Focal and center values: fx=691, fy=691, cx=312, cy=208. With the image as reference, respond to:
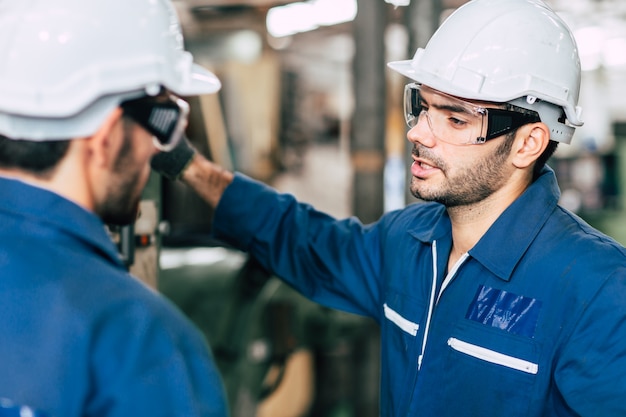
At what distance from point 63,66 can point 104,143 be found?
123mm

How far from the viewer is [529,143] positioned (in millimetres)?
1697

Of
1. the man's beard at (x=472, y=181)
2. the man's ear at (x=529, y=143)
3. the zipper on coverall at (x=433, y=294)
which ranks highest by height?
the man's ear at (x=529, y=143)

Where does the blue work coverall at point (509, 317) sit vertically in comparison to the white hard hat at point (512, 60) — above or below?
below

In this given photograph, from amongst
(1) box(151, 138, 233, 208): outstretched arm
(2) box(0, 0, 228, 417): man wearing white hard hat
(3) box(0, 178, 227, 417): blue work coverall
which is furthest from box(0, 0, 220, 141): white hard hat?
(1) box(151, 138, 233, 208): outstretched arm

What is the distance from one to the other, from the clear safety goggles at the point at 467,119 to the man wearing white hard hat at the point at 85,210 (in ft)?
2.51

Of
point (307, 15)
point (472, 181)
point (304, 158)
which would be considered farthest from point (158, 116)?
point (304, 158)

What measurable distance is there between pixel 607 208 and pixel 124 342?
26.3 feet

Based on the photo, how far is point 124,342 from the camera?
889mm

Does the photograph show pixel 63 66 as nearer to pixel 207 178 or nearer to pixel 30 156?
pixel 30 156

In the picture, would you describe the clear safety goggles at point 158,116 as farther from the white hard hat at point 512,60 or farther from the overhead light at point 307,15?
the overhead light at point 307,15

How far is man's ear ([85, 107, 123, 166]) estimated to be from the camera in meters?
1.01

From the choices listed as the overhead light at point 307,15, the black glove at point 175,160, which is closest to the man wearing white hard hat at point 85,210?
the black glove at point 175,160

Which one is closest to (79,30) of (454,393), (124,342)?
(124,342)

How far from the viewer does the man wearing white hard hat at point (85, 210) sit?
87 centimetres
